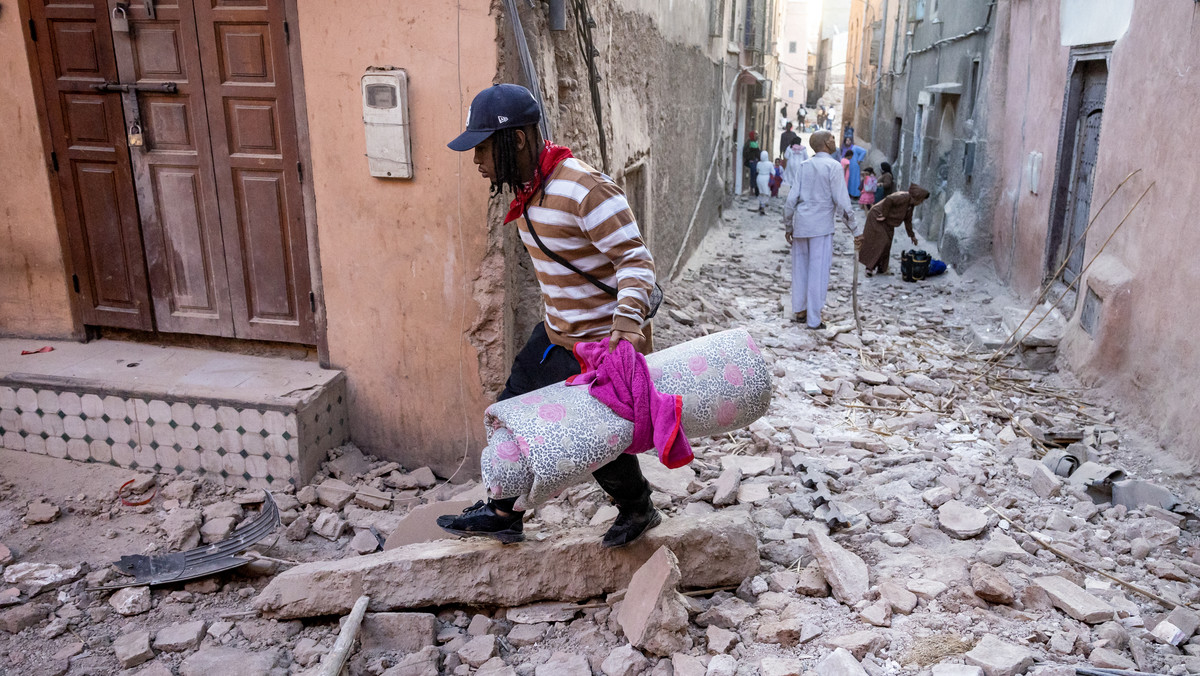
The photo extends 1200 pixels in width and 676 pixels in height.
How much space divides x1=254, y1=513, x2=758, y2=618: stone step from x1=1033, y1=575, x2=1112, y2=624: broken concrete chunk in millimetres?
1156

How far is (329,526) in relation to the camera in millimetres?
4129

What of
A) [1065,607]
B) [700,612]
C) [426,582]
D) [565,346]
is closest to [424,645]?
[426,582]

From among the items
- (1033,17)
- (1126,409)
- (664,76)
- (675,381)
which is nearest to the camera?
(675,381)

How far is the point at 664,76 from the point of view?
8383 millimetres

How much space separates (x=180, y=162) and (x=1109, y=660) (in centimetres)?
485

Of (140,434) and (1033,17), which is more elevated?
(1033,17)

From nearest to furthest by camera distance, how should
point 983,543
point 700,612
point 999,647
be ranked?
1. point 999,647
2. point 700,612
3. point 983,543

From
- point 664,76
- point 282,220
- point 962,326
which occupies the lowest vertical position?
point 962,326

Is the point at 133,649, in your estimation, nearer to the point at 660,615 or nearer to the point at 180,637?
the point at 180,637

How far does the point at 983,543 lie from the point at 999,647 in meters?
0.97

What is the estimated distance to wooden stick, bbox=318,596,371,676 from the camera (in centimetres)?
285

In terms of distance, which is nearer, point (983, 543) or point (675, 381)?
point (675, 381)

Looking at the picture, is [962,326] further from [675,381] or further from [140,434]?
[140,434]

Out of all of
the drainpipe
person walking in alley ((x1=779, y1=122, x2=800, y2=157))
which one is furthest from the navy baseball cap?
the drainpipe
